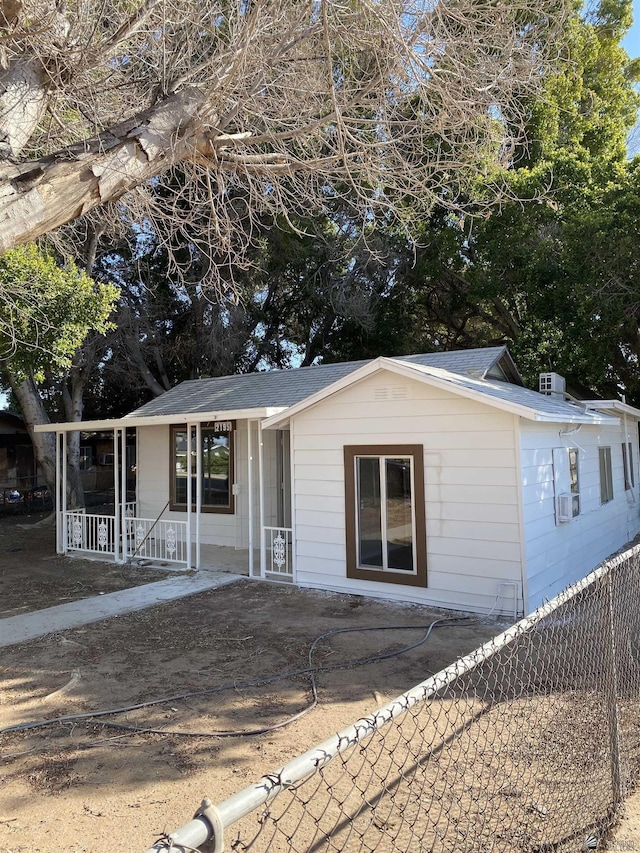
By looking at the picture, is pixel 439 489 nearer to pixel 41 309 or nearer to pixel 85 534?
pixel 41 309

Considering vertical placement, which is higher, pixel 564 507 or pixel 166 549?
pixel 564 507

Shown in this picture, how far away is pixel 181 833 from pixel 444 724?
3.54 meters

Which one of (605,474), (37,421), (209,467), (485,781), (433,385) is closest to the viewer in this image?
(485,781)

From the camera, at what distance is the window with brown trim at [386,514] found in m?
8.01

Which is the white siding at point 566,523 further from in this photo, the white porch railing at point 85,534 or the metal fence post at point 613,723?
the white porch railing at point 85,534

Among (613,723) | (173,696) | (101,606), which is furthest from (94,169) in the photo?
(101,606)

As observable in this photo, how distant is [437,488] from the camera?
788 centimetres

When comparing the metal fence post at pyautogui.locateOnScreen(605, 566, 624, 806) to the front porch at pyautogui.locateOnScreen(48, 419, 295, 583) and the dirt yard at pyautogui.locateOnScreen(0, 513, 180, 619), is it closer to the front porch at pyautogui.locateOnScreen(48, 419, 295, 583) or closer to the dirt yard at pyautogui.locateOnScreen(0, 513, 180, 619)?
the dirt yard at pyautogui.locateOnScreen(0, 513, 180, 619)

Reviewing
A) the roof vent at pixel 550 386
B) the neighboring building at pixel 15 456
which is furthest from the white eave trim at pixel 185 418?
the neighboring building at pixel 15 456

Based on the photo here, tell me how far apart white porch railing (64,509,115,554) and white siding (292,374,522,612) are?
489cm

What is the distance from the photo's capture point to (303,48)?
6305mm

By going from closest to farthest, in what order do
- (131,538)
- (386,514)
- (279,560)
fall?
(386,514)
(279,560)
(131,538)

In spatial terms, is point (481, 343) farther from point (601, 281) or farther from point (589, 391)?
point (601, 281)

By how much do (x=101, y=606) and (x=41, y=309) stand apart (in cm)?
484
